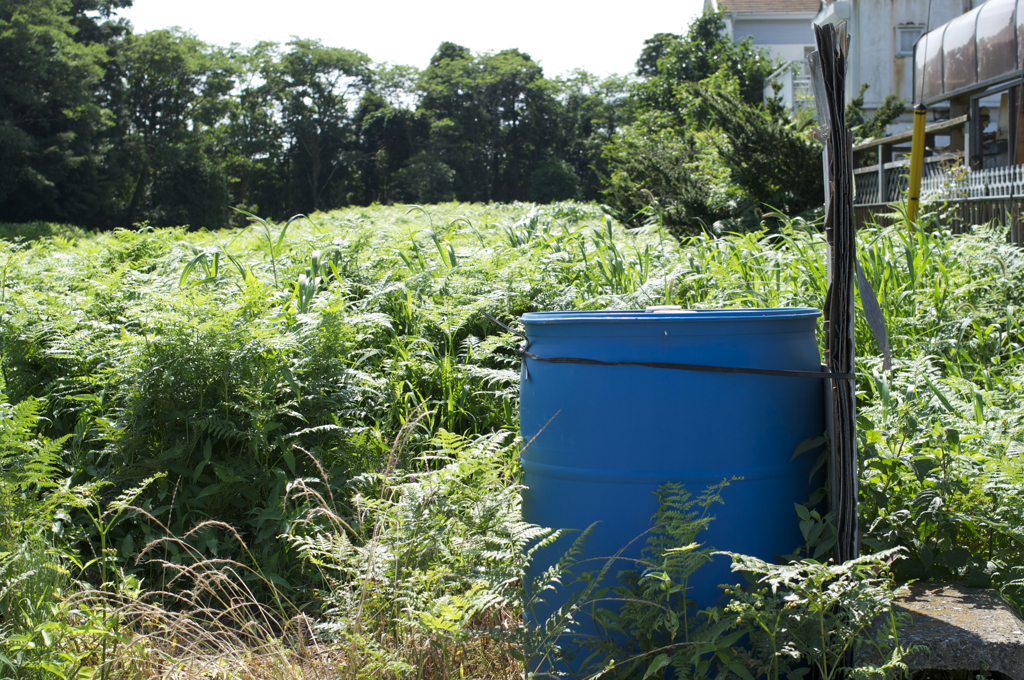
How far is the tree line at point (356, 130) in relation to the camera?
13359mm

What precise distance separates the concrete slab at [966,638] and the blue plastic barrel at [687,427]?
12.9 inches

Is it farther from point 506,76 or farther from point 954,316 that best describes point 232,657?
point 506,76

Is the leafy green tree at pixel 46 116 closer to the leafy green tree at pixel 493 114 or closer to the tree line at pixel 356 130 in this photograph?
the tree line at pixel 356 130

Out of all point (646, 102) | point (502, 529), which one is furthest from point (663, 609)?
point (646, 102)

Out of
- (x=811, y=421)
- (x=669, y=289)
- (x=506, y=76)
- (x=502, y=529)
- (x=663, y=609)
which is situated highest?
(x=506, y=76)

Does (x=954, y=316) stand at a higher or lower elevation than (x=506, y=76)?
lower

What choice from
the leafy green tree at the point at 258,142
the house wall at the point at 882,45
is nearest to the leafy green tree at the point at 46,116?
the leafy green tree at the point at 258,142

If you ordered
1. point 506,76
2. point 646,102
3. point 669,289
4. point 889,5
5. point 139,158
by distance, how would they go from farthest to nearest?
point 506,76 → point 139,158 → point 646,102 → point 889,5 → point 669,289

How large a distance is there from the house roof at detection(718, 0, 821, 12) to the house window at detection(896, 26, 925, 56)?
1528 cm

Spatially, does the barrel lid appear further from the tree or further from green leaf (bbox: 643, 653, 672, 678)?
the tree

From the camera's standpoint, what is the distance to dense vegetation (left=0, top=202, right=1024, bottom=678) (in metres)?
2.06

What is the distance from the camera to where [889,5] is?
20.3 metres

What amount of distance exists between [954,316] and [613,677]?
331cm

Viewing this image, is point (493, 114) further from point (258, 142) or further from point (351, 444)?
point (351, 444)
